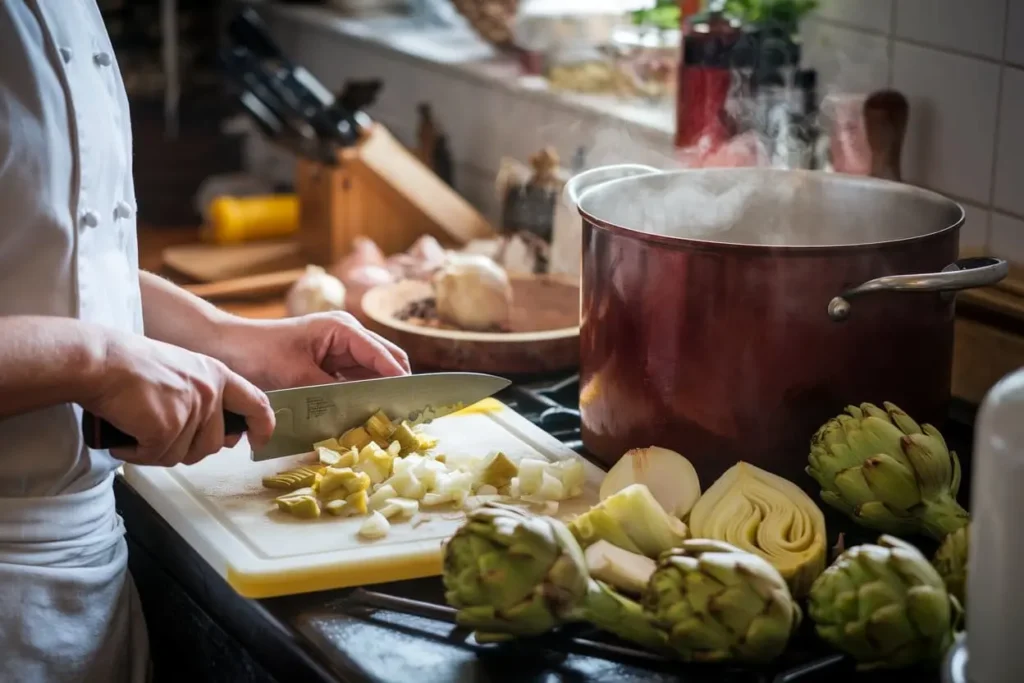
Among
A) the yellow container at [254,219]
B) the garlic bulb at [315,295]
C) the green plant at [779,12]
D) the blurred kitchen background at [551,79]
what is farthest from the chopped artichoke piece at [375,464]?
the yellow container at [254,219]

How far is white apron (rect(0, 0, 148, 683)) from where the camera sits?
105cm

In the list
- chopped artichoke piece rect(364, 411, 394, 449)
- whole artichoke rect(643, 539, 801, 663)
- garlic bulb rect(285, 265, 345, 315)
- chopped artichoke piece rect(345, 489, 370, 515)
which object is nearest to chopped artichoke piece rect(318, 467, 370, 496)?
chopped artichoke piece rect(345, 489, 370, 515)

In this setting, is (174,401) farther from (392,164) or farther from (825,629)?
(392,164)

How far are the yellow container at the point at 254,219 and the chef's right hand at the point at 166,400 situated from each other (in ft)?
4.05

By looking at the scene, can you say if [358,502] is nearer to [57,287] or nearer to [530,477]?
[530,477]

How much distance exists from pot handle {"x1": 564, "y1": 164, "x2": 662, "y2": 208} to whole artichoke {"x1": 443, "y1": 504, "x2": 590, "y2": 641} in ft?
1.38

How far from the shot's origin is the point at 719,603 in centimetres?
84

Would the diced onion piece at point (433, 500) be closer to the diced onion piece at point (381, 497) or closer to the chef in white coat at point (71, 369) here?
the diced onion piece at point (381, 497)

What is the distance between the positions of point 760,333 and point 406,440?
13.0 inches

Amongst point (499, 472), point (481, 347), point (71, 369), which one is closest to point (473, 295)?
point (481, 347)

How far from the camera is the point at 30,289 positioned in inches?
42.0

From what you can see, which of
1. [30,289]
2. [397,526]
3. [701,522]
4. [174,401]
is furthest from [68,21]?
[701,522]

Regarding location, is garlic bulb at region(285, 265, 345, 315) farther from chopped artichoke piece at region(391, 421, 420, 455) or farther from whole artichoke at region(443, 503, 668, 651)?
whole artichoke at region(443, 503, 668, 651)

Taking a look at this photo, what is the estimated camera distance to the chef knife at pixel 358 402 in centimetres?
120
